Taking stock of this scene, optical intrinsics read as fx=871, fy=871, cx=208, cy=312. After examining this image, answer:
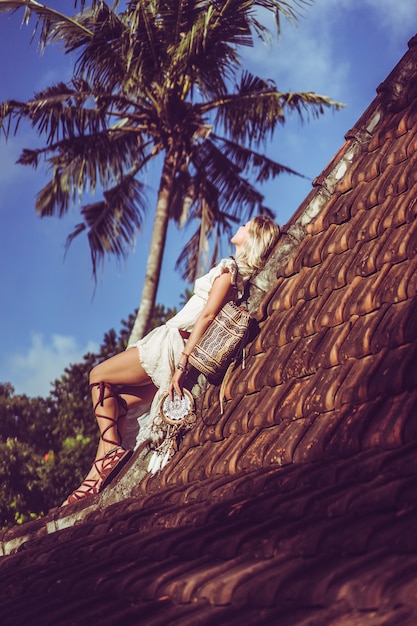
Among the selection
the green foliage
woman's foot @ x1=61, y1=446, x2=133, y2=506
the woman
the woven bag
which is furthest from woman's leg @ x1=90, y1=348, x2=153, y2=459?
the green foliage

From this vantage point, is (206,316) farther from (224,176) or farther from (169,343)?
(224,176)

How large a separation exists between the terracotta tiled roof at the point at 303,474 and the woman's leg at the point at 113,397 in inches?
14.4

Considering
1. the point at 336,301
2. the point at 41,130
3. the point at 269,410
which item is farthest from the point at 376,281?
the point at 41,130

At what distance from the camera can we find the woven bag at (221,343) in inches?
198

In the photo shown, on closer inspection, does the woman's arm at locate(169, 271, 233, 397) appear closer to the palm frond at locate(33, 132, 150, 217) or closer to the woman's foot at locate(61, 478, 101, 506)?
the woman's foot at locate(61, 478, 101, 506)

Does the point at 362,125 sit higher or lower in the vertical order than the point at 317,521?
higher

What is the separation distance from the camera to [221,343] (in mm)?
5043

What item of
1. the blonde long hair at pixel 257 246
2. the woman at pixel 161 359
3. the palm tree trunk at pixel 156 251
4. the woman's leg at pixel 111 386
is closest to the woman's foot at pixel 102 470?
the woman at pixel 161 359

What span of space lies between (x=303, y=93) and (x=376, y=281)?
49.8 feet

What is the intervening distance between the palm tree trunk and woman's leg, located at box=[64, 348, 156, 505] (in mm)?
11036

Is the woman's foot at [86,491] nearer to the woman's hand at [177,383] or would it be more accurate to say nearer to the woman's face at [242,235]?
the woman's hand at [177,383]

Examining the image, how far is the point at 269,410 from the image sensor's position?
4223 millimetres

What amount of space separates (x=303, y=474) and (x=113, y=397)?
2827 millimetres

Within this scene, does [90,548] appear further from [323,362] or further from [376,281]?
[376,281]
